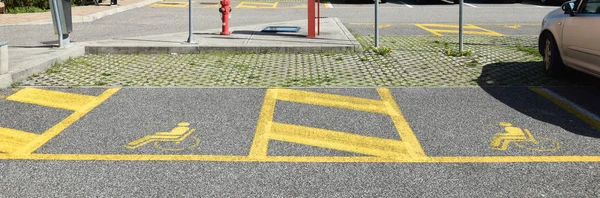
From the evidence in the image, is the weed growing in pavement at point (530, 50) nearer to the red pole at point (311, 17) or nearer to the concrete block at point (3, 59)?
the red pole at point (311, 17)

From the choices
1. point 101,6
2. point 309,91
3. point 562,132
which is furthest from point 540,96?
point 101,6

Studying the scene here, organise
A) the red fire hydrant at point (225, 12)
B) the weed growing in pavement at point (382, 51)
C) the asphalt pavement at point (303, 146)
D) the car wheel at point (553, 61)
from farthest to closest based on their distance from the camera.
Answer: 1. the red fire hydrant at point (225, 12)
2. the weed growing in pavement at point (382, 51)
3. the car wheel at point (553, 61)
4. the asphalt pavement at point (303, 146)

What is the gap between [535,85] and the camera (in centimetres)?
831

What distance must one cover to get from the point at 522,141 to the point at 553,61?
3.39m

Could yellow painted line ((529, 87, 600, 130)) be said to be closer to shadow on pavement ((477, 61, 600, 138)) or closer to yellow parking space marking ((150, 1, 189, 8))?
shadow on pavement ((477, 61, 600, 138))

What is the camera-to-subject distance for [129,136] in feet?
19.0

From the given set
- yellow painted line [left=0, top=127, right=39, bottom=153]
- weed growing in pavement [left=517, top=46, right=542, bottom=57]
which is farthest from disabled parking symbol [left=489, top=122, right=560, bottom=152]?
weed growing in pavement [left=517, top=46, right=542, bottom=57]

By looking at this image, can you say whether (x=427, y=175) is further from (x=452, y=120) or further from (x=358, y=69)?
(x=358, y=69)

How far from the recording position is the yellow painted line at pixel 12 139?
5.41 m

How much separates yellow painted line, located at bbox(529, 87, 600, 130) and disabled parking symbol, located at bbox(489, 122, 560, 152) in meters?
0.79

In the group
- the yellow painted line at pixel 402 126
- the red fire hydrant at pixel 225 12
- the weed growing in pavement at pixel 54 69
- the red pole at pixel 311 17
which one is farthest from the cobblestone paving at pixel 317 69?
the red fire hydrant at pixel 225 12

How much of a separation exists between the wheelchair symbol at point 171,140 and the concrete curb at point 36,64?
313 centimetres

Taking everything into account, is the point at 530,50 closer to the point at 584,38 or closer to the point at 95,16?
the point at 584,38

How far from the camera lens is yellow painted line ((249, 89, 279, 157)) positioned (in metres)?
5.36
